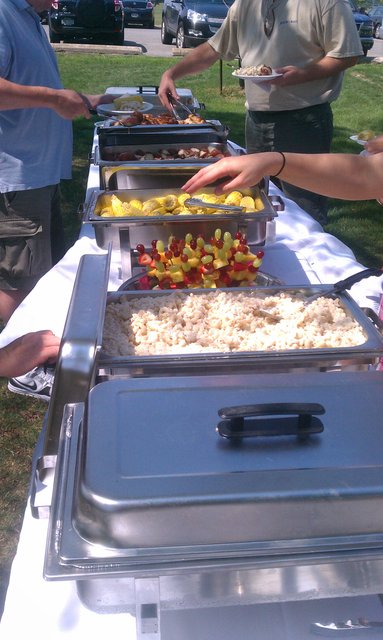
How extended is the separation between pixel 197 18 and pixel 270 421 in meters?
10.5

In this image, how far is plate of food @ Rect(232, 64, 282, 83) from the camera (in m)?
2.34

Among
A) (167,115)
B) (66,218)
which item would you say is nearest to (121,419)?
(167,115)

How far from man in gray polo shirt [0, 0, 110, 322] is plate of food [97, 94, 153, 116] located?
1.63 feet

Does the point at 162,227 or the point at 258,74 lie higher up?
the point at 258,74

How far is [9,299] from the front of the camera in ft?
7.63

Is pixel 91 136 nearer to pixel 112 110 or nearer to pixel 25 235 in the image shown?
pixel 112 110

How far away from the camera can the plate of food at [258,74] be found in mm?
2338

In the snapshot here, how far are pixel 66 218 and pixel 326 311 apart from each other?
3.05 meters

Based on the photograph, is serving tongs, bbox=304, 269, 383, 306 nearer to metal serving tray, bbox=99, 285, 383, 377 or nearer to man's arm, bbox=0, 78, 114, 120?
metal serving tray, bbox=99, 285, 383, 377

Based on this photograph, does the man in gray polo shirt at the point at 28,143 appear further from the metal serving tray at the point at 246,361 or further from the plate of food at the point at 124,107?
the metal serving tray at the point at 246,361

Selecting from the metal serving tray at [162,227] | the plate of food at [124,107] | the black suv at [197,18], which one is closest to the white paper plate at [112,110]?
the plate of food at [124,107]

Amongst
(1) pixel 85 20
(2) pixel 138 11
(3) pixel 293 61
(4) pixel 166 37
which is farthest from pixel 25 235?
(2) pixel 138 11

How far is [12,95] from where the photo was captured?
1882mm

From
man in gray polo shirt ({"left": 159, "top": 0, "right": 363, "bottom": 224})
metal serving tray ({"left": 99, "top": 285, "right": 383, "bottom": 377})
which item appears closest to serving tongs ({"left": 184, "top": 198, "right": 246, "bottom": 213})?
metal serving tray ({"left": 99, "top": 285, "right": 383, "bottom": 377})
